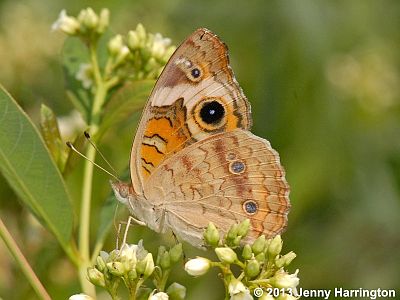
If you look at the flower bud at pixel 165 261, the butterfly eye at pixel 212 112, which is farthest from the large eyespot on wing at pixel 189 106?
the flower bud at pixel 165 261

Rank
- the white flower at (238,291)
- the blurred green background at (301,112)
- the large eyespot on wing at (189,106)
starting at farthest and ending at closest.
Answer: the blurred green background at (301,112), the large eyespot on wing at (189,106), the white flower at (238,291)

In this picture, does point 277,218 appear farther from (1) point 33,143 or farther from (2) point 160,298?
(1) point 33,143

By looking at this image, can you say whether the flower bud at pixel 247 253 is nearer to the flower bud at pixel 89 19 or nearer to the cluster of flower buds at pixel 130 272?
the cluster of flower buds at pixel 130 272

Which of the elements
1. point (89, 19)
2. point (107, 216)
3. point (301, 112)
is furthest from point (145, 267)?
point (301, 112)

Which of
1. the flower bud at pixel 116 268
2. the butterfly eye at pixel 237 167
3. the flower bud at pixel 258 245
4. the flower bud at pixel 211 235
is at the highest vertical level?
the butterfly eye at pixel 237 167

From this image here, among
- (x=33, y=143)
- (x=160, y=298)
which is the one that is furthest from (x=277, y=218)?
(x=33, y=143)

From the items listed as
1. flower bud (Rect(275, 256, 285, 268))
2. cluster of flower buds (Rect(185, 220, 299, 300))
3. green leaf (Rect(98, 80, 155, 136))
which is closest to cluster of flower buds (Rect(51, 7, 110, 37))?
green leaf (Rect(98, 80, 155, 136))

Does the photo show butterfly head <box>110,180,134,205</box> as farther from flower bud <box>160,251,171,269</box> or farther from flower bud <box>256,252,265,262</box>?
flower bud <box>256,252,265,262</box>

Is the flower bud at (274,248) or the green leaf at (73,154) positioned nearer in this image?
the flower bud at (274,248)
